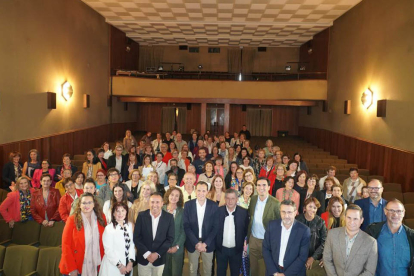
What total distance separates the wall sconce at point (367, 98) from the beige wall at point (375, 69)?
5.5 inches

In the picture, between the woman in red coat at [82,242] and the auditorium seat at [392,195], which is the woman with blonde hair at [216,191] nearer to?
the woman in red coat at [82,242]

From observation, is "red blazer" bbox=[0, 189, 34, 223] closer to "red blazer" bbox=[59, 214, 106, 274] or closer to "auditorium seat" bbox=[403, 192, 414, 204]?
"red blazer" bbox=[59, 214, 106, 274]

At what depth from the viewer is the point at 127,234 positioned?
3561 millimetres

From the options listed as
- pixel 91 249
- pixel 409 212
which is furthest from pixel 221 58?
pixel 91 249

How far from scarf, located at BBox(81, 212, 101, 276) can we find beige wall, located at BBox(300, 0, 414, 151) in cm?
734

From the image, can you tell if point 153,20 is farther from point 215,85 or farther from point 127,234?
point 127,234

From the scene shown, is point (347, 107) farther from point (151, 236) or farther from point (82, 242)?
point (82, 242)

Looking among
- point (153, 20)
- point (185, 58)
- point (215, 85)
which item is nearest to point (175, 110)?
point (185, 58)

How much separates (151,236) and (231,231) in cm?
91

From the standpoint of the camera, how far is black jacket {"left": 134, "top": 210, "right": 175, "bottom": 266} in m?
3.73

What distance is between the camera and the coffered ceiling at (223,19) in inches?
459

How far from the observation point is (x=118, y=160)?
7598 mm

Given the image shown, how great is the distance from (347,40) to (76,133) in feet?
30.7

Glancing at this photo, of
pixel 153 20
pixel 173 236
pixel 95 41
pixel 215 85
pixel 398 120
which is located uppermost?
pixel 153 20
